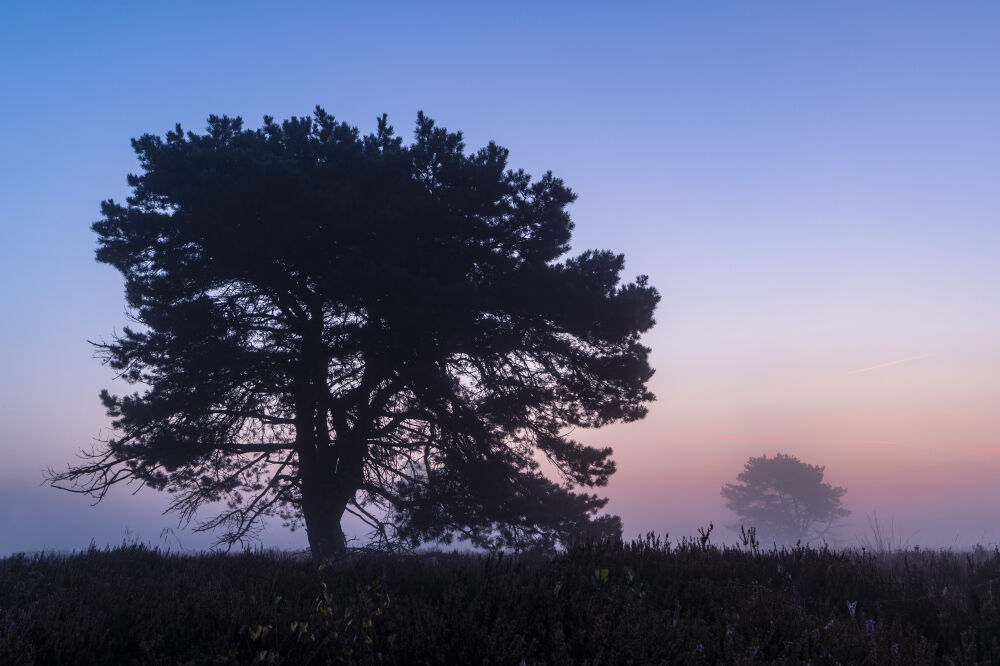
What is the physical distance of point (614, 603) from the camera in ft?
15.5

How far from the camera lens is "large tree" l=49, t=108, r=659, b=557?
1351cm

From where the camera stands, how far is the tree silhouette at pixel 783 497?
5947 centimetres

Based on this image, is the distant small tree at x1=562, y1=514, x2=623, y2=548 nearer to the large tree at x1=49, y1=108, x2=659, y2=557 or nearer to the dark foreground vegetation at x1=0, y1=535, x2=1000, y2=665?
the large tree at x1=49, y1=108, x2=659, y2=557

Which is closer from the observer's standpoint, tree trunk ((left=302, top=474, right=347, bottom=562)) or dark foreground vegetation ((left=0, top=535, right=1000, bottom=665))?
dark foreground vegetation ((left=0, top=535, right=1000, bottom=665))

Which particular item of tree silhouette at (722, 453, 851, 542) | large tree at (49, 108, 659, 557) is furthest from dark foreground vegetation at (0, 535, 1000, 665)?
tree silhouette at (722, 453, 851, 542)

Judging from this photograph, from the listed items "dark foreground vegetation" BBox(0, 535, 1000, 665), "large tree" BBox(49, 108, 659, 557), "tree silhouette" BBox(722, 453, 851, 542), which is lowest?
"tree silhouette" BBox(722, 453, 851, 542)

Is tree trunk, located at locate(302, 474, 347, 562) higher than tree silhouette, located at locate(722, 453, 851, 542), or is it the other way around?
tree trunk, located at locate(302, 474, 347, 562)

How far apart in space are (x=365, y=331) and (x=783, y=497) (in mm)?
58633

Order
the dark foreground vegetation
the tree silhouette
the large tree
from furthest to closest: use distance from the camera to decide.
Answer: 1. the tree silhouette
2. the large tree
3. the dark foreground vegetation

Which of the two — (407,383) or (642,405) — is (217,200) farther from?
(642,405)

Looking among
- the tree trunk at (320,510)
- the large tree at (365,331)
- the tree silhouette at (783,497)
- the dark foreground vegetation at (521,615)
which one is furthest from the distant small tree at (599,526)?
the tree silhouette at (783,497)

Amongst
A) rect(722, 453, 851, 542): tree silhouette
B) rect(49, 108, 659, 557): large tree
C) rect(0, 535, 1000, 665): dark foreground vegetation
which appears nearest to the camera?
rect(0, 535, 1000, 665): dark foreground vegetation

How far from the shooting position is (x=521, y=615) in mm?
4520

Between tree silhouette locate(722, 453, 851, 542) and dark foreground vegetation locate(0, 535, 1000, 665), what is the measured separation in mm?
57767
